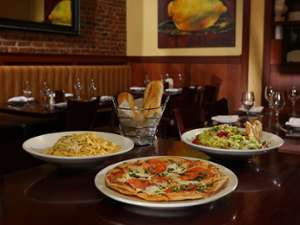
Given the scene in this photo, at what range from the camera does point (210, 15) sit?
19.0ft

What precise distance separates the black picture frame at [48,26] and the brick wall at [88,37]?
0.27 ft

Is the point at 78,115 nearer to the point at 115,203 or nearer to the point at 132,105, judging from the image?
the point at 132,105

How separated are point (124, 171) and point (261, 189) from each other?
350 mm

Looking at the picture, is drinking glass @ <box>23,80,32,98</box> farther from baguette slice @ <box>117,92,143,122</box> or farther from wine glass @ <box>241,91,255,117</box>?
baguette slice @ <box>117,92,143,122</box>

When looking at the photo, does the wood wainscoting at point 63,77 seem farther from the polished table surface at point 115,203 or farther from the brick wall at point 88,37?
the polished table surface at point 115,203

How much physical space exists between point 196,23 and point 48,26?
85.6 inches

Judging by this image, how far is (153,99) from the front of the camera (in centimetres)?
147

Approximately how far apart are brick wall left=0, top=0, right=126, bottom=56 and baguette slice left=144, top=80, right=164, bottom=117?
3472 mm

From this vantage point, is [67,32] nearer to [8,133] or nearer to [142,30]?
[142,30]

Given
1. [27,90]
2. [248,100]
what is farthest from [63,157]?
[27,90]

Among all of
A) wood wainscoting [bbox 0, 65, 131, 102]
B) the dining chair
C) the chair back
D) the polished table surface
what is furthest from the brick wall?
the polished table surface

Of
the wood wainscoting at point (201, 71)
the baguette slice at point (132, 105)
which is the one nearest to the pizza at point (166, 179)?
the baguette slice at point (132, 105)

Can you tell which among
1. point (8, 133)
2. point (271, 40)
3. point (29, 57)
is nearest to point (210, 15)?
point (271, 40)

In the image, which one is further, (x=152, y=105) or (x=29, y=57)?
(x=29, y=57)
